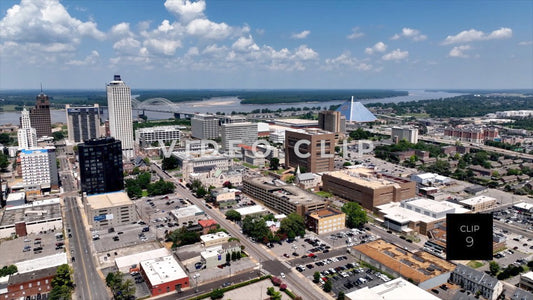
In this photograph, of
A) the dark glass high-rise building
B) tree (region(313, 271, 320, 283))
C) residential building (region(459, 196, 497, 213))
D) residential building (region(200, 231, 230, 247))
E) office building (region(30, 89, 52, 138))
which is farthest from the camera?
office building (region(30, 89, 52, 138))

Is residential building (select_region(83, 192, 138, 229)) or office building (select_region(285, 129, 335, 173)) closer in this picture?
residential building (select_region(83, 192, 138, 229))

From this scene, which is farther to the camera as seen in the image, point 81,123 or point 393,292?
point 81,123

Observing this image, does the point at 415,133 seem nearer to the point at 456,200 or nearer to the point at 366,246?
the point at 456,200

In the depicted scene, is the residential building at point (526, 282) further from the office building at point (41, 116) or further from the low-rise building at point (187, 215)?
the office building at point (41, 116)

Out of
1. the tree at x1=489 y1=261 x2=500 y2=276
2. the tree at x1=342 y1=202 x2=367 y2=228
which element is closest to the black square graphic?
the tree at x1=489 y1=261 x2=500 y2=276

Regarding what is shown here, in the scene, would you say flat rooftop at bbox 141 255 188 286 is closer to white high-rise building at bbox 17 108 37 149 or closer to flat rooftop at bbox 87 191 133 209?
flat rooftop at bbox 87 191 133 209

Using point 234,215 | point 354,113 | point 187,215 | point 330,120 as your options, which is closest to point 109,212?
point 187,215

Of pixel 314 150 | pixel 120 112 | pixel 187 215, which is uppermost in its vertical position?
pixel 120 112

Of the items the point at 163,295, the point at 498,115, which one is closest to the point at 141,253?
the point at 163,295

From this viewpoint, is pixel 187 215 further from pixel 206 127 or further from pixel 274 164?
pixel 206 127
